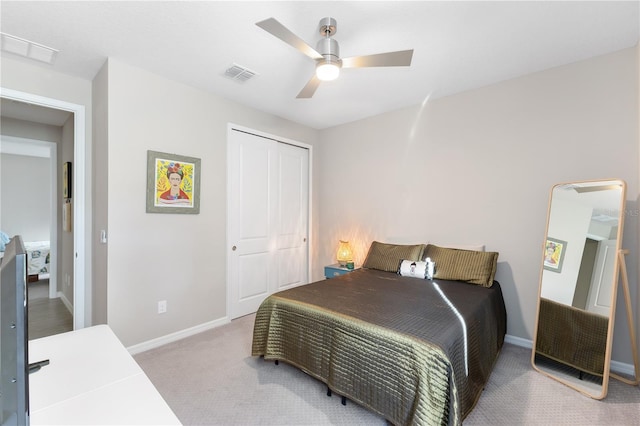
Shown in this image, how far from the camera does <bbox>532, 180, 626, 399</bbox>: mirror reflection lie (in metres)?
2.04

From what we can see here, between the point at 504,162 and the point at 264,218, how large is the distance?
270cm

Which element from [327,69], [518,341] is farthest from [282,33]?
[518,341]

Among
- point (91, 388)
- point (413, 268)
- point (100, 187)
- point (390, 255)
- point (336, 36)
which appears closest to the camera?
point (91, 388)

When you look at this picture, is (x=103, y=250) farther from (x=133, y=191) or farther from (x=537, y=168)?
(x=537, y=168)

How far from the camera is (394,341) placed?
1.61 m

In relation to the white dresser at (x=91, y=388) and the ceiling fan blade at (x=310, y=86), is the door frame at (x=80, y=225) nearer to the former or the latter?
the white dresser at (x=91, y=388)

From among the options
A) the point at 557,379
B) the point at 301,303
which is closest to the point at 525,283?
the point at 557,379

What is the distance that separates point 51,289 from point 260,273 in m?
3.17

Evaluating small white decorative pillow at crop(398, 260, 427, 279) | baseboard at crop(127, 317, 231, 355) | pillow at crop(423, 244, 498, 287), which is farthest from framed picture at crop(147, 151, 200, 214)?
pillow at crop(423, 244, 498, 287)

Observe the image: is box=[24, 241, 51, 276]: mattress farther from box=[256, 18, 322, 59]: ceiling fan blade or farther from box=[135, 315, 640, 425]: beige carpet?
box=[256, 18, 322, 59]: ceiling fan blade

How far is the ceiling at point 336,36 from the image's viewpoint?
71.6 inches

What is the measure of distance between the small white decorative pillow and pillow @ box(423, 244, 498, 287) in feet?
0.36

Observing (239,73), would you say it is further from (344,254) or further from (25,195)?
(25,195)

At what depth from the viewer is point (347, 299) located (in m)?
2.19
